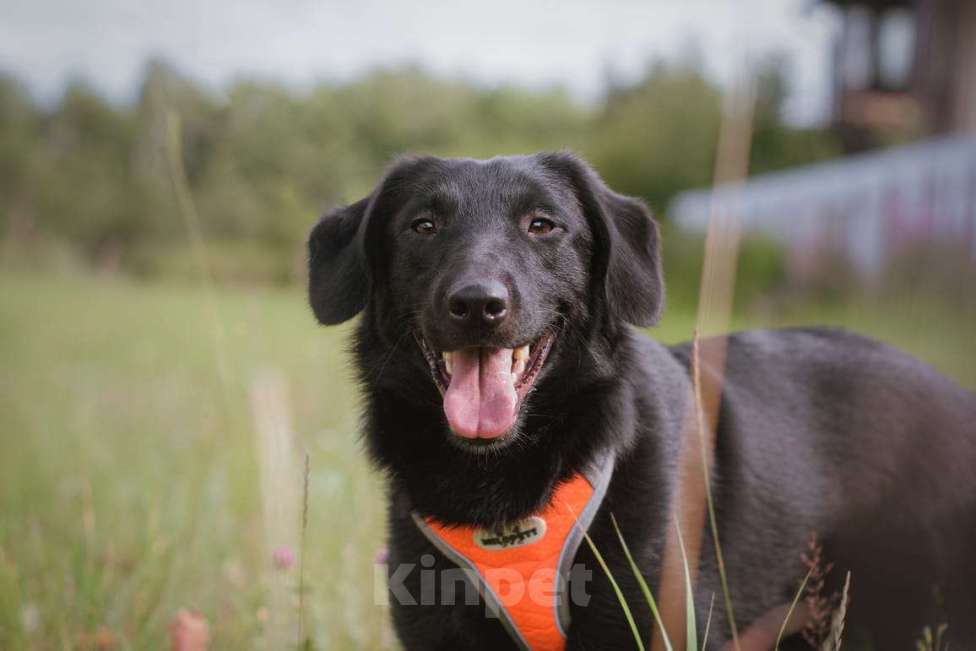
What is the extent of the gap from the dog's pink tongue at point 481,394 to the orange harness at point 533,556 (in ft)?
1.00

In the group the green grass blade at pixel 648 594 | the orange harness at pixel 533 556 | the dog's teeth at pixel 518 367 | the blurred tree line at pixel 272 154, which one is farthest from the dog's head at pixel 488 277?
the blurred tree line at pixel 272 154

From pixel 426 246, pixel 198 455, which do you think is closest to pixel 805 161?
pixel 198 455

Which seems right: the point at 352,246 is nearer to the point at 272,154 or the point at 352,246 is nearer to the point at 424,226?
the point at 424,226

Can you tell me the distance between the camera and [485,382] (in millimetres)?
2271

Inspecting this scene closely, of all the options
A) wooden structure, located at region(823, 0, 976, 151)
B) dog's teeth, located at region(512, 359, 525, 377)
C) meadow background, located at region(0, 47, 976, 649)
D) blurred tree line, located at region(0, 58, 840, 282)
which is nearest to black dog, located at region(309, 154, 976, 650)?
dog's teeth, located at region(512, 359, 525, 377)

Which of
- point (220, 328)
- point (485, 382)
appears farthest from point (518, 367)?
point (220, 328)

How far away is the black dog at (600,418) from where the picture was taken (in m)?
2.31

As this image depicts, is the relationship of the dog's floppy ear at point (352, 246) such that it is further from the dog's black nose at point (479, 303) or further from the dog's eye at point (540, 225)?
the dog's black nose at point (479, 303)

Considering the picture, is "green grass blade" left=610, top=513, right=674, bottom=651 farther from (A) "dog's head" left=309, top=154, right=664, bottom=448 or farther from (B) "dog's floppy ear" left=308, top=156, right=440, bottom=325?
(B) "dog's floppy ear" left=308, top=156, right=440, bottom=325

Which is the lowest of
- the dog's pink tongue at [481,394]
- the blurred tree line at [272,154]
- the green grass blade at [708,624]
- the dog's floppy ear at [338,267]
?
the blurred tree line at [272,154]

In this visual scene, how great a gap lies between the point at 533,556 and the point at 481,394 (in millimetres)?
467

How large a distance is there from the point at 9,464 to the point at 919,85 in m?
14.4

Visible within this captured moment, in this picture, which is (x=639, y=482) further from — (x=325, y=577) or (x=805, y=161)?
(x=805, y=161)

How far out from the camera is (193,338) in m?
11.5
